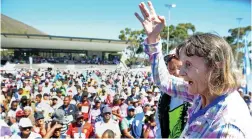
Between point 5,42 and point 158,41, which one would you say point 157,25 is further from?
point 5,42

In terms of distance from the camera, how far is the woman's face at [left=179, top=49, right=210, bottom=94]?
0.88 meters

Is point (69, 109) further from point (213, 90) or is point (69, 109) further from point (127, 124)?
point (213, 90)

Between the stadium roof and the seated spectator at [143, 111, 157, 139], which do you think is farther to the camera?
the stadium roof

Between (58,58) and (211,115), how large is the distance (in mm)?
38334

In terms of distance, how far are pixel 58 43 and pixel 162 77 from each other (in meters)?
37.5

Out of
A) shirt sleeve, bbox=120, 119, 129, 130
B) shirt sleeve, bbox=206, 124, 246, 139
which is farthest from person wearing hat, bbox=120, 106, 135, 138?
shirt sleeve, bbox=206, 124, 246, 139

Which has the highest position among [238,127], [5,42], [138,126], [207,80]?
[5,42]

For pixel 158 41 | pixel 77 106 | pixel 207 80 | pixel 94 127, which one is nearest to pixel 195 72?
pixel 207 80

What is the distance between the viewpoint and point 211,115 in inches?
33.6

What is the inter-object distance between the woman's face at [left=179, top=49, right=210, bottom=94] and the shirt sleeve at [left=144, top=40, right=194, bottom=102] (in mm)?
325

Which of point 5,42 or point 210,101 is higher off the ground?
point 5,42

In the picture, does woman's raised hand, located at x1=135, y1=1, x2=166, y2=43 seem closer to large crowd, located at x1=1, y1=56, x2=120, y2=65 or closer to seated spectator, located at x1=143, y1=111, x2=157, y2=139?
seated spectator, located at x1=143, y1=111, x2=157, y2=139

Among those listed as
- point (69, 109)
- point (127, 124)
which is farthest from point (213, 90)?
point (69, 109)

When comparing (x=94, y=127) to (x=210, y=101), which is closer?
(x=210, y=101)
